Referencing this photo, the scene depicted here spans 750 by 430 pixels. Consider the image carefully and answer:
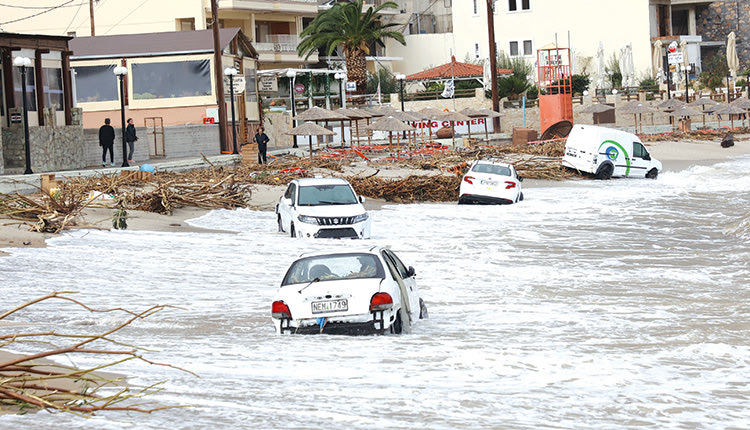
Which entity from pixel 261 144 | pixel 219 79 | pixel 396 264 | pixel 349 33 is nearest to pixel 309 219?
pixel 396 264

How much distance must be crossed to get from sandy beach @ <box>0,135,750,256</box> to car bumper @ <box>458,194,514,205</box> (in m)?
2.77

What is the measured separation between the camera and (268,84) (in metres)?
53.7

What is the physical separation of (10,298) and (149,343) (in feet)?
13.7

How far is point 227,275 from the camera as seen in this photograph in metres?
17.6

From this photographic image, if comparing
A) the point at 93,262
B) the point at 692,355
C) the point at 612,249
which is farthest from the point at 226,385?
the point at 612,249

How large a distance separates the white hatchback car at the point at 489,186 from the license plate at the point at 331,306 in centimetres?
1940

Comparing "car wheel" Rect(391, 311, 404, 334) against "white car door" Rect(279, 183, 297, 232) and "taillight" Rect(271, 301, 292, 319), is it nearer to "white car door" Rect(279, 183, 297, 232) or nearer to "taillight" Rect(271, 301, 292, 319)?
"taillight" Rect(271, 301, 292, 319)

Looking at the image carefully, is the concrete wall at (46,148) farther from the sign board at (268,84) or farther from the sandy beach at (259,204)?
the sign board at (268,84)

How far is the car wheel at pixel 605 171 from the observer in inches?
1496

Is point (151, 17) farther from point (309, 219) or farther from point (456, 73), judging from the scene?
point (309, 219)

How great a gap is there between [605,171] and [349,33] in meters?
35.5

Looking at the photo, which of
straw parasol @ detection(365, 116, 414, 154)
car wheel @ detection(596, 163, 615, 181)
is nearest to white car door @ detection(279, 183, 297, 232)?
car wheel @ detection(596, 163, 615, 181)

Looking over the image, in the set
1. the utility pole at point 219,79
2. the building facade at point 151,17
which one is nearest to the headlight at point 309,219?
the utility pole at point 219,79

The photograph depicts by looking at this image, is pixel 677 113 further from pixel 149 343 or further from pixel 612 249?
pixel 149 343
